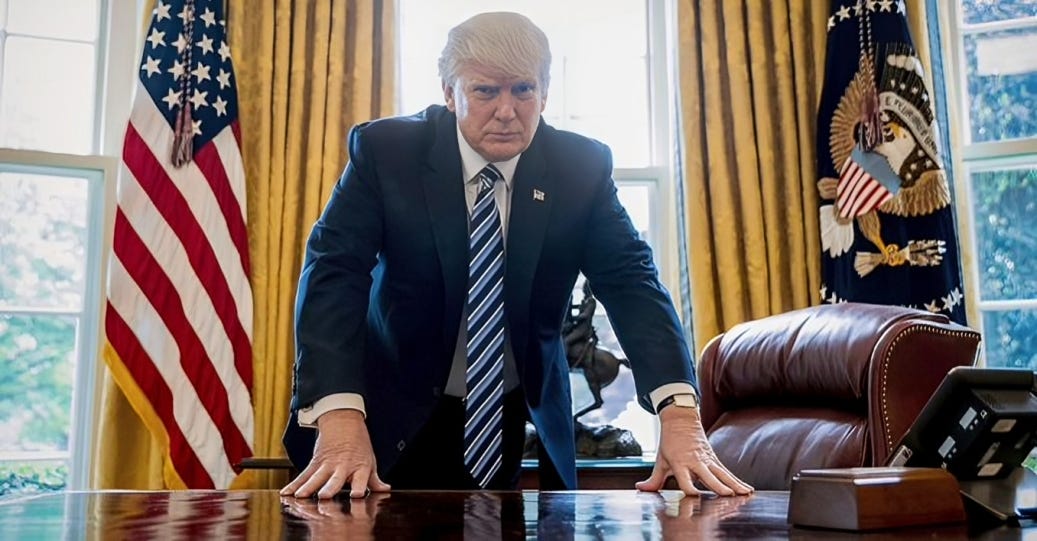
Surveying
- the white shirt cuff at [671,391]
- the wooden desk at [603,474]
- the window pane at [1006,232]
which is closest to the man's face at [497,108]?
the white shirt cuff at [671,391]

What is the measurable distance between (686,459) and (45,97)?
291 cm

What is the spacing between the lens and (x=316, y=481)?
1286 mm

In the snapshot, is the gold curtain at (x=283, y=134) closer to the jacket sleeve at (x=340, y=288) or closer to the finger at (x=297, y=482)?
the jacket sleeve at (x=340, y=288)

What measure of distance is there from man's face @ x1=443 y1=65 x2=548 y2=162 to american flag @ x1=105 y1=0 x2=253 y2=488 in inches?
66.3

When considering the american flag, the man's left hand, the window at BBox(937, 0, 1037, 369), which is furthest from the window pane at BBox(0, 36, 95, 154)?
the window at BBox(937, 0, 1037, 369)

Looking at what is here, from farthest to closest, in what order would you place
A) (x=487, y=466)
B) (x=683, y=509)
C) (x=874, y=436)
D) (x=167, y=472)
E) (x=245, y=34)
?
(x=245, y=34) → (x=167, y=472) → (x=874, y=436) → (x=487, y=466) → (x=683, y=509)

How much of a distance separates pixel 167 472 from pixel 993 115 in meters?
2.95

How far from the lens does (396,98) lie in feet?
11.3

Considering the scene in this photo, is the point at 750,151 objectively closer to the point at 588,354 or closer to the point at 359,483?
the point at 588,354

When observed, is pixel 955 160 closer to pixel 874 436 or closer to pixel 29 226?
pixel 874 436

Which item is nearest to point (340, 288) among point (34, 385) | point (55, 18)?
point (34, 385)

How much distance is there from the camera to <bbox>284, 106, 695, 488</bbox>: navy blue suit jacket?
1667mm

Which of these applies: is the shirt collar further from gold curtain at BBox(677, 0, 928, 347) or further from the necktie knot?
gold curtain at BBox(677, 0, 928, 347)

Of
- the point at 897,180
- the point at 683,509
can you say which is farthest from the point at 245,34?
the point at 683,509
